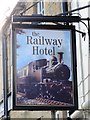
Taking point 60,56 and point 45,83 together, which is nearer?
point 45,83

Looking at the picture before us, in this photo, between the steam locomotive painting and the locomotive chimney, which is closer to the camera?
the steam locomotive painting

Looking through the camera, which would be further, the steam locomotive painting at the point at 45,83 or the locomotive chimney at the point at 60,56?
the locomotive chimney at the point at 60,56

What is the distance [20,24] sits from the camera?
768cm

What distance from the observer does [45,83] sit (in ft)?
24.9

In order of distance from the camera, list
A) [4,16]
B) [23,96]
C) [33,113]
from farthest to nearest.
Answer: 1. [4,16]
2. [33,113]
3. [23,96]

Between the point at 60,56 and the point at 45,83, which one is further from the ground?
the point at 60,56

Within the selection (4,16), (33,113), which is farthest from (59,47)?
(4,16)

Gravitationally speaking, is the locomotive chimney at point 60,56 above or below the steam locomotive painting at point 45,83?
Result: above

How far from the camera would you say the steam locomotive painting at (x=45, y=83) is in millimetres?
7471

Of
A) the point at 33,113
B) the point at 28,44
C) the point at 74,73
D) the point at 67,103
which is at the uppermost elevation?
the point at 28,44

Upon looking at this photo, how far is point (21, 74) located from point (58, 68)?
0.67 meters

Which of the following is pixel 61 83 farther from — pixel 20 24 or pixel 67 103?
pixel 20 24

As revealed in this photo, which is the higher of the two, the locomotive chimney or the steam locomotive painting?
the locomotive chimney

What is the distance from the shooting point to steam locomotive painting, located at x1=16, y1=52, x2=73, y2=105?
747 centimetres
